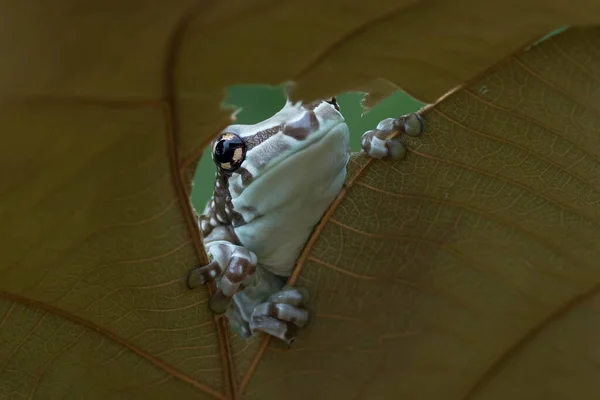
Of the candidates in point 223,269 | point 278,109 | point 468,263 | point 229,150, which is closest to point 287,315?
point 223,269

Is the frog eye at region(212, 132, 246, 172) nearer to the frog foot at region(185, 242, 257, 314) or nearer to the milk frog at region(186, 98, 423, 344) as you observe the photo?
the milk frog at region(186, 98, 423, 344)

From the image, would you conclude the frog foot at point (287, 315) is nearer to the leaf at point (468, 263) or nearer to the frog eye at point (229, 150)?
the leaf at point (468, 263)

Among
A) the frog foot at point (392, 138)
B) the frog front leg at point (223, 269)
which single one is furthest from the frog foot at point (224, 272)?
the frog foot at point (392, 138)

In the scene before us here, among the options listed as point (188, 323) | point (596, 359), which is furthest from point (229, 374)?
point (596, 359)

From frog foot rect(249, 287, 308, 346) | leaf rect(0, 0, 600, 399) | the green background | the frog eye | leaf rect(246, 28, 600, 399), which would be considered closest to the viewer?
leaf rect(0, 0, 600, 399)

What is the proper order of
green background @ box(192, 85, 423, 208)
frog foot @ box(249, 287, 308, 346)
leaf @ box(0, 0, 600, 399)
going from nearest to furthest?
leaf @ box(0, 0, 600, 399) < frog foot @ box(249, 287, 308, 346) < green background @ box(192, 85, 423, 208)

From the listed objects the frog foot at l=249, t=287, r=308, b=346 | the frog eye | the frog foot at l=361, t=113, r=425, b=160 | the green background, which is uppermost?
the frog foot at l=361, t=113, r=425, b=160

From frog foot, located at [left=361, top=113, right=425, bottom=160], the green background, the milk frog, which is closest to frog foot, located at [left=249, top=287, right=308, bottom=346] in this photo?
the milk frog

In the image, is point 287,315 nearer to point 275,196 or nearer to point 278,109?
point 275,196
